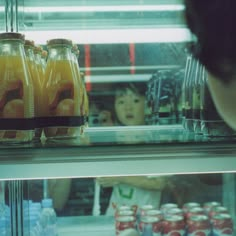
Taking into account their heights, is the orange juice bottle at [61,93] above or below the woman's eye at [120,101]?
above

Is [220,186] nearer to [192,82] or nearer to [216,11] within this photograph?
[192,82]

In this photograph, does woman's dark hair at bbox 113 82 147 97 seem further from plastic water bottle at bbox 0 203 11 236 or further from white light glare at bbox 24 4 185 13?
plastic water bottle at bbox 0 203 11 236

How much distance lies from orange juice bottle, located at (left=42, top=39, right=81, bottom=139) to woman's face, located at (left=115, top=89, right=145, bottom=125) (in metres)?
1.19

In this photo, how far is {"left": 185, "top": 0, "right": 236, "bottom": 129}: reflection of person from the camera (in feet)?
1.41

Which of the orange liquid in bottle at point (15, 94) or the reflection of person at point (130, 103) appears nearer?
the orange liquid in bottle at point (15, 94)

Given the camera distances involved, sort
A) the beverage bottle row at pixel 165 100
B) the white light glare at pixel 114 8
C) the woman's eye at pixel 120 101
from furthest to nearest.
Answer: the woman's eye at pixel 120 101 → the white light glare at pixel 114 8 → the beverage bottle row at pixel 165 100

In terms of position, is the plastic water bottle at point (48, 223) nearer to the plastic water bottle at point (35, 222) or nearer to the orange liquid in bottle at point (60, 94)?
A: the plastic water bottle at point (35, 222)

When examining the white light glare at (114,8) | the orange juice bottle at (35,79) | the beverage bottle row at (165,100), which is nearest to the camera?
the orange juice bottle at (35,79)

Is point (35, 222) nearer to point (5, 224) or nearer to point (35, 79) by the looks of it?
point (5, 224)

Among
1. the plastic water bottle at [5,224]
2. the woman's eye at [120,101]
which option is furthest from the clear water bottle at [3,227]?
the woman's eye at [120,101]

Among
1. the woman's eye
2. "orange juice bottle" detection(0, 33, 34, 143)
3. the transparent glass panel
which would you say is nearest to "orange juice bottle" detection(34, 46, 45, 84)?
"orange juice bottle" detection(0, 33, 34, 143)

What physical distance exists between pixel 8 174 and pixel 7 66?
261mm

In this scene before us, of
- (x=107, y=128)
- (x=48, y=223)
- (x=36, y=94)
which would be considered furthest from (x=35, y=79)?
(x=48, y=223)

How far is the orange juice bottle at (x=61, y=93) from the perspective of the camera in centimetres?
87
